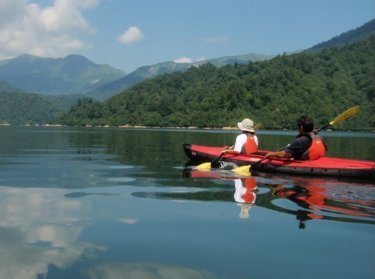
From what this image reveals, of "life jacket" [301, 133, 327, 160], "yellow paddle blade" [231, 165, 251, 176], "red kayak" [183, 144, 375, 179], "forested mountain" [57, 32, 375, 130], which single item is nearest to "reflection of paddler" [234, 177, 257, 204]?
"yellow paddle blade" [231, 165, 251, 176]

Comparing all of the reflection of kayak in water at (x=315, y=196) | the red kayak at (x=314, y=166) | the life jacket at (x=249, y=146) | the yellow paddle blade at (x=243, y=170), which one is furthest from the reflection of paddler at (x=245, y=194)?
the life jacket at (x=249, y=146)

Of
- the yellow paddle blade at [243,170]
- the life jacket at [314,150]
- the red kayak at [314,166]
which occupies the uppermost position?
the life jacket at [314,150]

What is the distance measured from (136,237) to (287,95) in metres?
153

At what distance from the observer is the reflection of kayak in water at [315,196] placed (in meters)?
8.52

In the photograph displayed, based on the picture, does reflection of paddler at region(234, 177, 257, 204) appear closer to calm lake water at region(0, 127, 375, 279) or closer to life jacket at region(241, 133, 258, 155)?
calm lake water at region(0, 127, 375, 279)

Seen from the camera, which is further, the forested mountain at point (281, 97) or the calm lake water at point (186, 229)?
the forested mountain at point (281, 97)

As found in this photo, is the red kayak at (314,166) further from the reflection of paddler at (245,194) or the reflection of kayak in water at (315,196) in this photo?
the reflection of paddler at (245,194)

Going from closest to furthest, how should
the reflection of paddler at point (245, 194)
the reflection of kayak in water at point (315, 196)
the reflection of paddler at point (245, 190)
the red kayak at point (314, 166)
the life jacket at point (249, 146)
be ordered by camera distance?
the reflection of kayak in water at point (315, 196) → the reflection of paddler at point (245, 194) → the reflection of paddler at point (245, 190) → the red kayak at point (314, 166) → the life jacket at point (249, 146)

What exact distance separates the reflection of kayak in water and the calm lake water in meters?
0.02

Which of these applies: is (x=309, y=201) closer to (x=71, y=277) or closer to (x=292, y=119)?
(x=71, y=277)

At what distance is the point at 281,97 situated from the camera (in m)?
155

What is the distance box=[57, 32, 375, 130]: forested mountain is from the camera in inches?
5837

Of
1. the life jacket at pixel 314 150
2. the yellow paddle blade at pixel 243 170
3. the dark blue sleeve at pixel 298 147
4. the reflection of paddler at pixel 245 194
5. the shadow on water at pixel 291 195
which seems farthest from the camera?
the yellow paddle blade at pixel 243 170

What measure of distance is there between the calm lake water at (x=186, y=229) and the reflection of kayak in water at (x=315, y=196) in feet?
0.08
